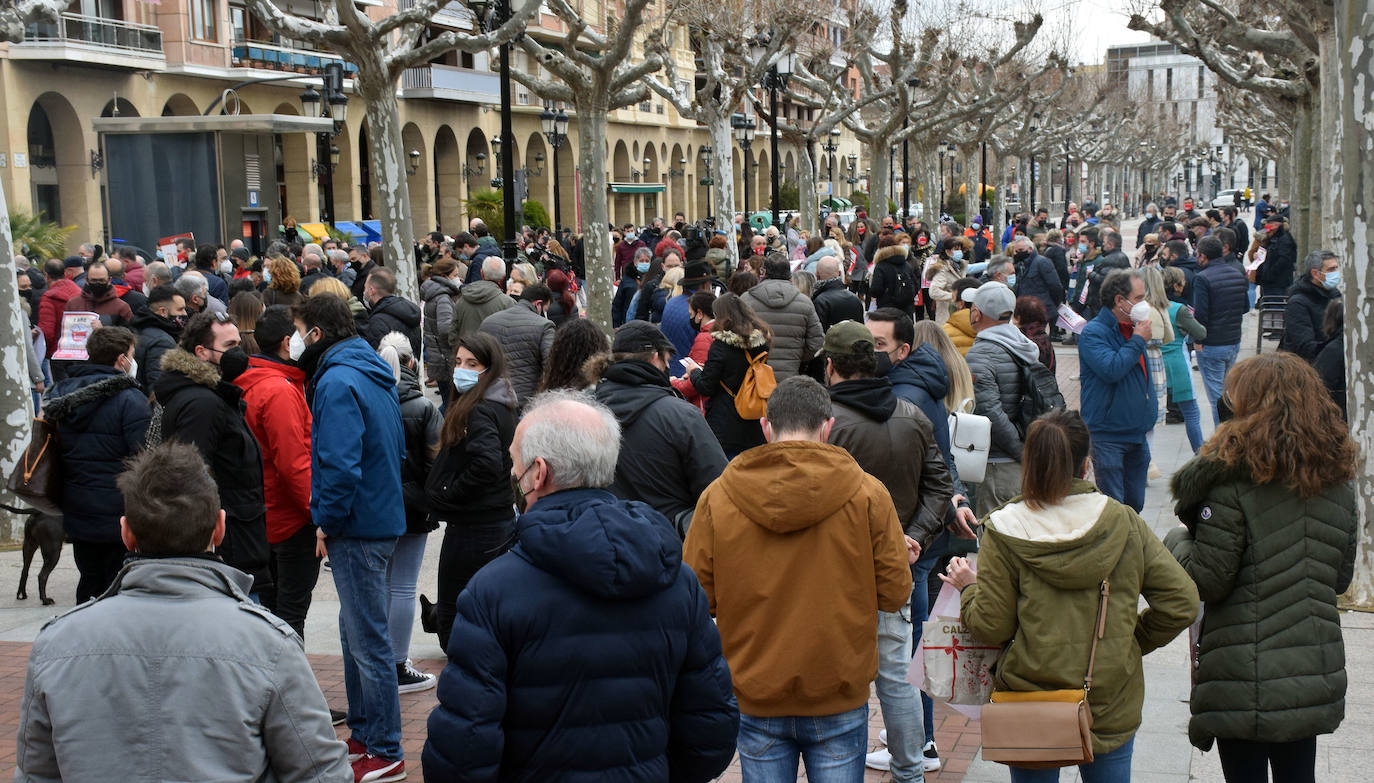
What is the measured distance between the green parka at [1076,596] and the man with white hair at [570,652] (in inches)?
46.3

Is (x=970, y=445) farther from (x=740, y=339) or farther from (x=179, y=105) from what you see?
(x=179, y=105)

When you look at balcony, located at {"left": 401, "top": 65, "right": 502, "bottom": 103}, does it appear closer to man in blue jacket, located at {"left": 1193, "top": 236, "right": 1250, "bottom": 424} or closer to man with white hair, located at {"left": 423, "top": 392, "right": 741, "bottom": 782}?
man in blue jacket, located at {"left": 1193, "top": 236, "right": 1250, "bottom": 424}

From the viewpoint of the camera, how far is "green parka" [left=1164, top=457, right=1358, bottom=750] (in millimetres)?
3982

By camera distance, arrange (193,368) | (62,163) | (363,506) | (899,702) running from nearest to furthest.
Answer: (899,702), (363,506), (193,368), (62,163)

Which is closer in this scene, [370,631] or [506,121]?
[370,631]

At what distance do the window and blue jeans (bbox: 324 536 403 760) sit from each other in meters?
38.2

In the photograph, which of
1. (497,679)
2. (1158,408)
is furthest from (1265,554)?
(1158,408)

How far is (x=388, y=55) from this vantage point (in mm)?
18672

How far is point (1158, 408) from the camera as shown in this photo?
8250 mm

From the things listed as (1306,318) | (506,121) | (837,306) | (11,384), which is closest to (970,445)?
(837,306)

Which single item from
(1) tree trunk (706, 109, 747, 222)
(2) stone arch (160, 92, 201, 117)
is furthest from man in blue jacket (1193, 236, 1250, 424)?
(2) stone arch (160, 92, 201, 117)

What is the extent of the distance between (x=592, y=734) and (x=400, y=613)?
359 cm

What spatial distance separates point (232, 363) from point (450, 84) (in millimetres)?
48022

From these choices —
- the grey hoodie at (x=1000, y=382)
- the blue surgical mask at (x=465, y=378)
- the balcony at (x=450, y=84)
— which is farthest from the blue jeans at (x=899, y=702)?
the balcony at (x=450, y=84)
